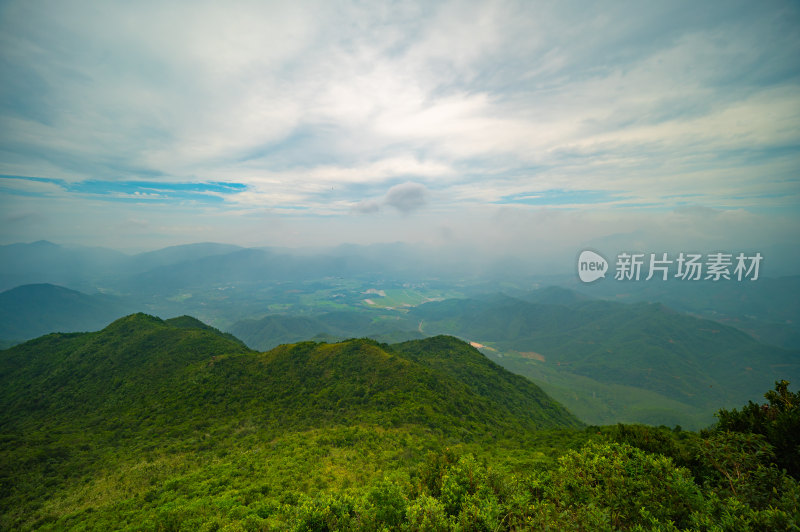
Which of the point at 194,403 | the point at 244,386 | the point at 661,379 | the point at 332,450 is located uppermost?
the point at 332,450

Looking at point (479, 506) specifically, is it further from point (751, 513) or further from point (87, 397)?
point (87, 397)

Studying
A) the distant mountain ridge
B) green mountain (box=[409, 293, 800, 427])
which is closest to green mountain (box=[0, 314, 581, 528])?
the distant mountain ridge

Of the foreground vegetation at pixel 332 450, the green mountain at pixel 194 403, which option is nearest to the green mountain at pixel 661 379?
the green mountain at pixel 194 403

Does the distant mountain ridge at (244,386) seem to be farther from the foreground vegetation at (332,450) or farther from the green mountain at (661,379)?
the green mountain at (661,379)

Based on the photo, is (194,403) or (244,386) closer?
(194,403)

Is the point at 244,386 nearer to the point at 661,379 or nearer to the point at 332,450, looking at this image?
the point at 332,450

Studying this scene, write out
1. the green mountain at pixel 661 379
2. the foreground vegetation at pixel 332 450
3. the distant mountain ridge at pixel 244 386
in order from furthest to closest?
the green mountain at pixel 661 379 → the distant mountain ridge at pixel 244 386 → the foreground vegetation at pixel 332 450

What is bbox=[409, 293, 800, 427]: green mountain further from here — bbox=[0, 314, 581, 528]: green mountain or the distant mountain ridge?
the distant mountain ridge

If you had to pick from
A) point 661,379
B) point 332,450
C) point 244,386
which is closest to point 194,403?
point 244,386
